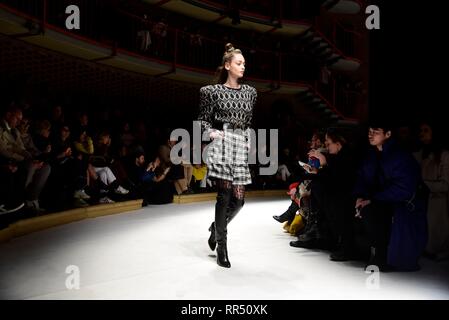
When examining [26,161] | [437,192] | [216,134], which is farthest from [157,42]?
[437,192]

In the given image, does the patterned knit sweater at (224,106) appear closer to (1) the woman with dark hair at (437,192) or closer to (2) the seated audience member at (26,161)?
(1) the woman with dark hair at (437,192)

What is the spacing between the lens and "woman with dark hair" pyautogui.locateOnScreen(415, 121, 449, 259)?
3.48 metres

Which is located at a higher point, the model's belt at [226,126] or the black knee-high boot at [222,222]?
the model's belt at [226,126]

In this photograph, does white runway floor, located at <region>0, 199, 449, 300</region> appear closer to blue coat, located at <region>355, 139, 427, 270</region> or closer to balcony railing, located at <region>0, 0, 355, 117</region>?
blue coat, located at <region>355, 139, 427, 270</region>

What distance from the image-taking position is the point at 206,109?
10.4 ft

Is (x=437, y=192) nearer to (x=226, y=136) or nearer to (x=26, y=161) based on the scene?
(x=226, y=136)

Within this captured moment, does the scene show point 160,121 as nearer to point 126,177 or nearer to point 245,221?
point 126,177

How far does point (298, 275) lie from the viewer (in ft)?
9.54

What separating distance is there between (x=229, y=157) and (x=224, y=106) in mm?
363

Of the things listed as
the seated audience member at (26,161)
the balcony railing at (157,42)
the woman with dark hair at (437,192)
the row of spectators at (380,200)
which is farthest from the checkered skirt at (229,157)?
the balcony railing at (157,42)

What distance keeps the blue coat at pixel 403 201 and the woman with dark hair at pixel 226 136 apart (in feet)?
3.23

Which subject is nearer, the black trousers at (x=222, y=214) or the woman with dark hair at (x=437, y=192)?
the black trousers at (x=222, y=214)

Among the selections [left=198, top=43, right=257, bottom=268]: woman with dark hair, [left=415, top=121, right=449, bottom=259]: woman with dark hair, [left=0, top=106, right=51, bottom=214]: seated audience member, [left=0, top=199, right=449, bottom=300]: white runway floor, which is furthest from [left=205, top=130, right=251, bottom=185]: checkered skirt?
[left=0, top=106, right=51, bottom=214]: seated audience member

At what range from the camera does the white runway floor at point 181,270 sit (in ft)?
8.14
